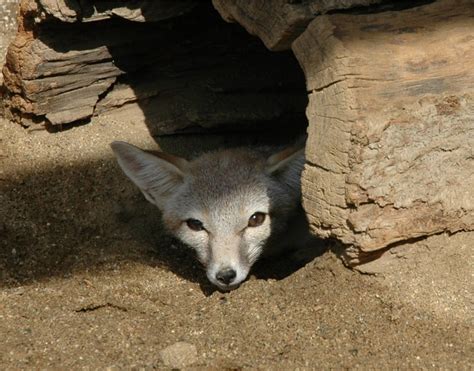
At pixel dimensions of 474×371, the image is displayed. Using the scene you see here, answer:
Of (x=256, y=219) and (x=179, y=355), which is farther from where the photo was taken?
(x=256, y=219)

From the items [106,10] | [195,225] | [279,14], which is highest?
[279,14]

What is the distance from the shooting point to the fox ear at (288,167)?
13.4ft

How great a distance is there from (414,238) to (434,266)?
16cm

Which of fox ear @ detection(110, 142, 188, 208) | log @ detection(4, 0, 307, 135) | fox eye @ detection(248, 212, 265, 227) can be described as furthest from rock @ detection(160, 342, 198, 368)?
log @ detection(4, 0, 307, 135)

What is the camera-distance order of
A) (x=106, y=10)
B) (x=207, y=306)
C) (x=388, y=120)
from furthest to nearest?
(x=106, y=10) → (x=207, y=306) → (x=388, y=120)

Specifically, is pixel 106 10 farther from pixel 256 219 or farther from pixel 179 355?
pixel 179 355

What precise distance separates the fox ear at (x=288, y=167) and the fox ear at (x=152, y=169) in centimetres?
53

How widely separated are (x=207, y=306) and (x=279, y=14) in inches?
55.2

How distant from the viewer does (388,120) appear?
2.85 m

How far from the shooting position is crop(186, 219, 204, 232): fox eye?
416 centimetres

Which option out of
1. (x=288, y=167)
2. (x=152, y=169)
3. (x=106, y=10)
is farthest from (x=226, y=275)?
(x=106, y=10)

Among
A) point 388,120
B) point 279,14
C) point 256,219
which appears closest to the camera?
point 388,120

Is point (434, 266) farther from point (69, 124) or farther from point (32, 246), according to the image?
point (69, 124)

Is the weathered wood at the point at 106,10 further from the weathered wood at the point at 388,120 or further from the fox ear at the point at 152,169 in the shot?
the weathered wood at the point at 388,120
